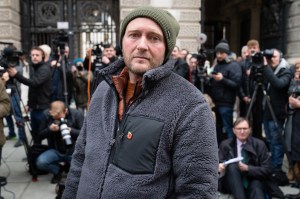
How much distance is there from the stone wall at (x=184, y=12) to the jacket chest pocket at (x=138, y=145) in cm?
855

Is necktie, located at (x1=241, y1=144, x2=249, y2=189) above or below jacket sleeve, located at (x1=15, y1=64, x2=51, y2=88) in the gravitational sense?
below

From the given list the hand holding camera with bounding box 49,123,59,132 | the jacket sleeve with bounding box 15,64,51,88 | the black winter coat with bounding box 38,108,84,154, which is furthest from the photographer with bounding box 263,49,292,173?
the jacket sleeve with bounding box 15,64,51,88

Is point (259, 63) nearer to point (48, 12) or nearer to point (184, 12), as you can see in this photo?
point (184, 12)

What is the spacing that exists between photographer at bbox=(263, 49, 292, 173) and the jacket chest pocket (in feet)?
12.6

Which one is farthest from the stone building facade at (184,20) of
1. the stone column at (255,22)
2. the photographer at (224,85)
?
Result: the photographer at (224,85)

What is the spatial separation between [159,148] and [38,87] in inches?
177

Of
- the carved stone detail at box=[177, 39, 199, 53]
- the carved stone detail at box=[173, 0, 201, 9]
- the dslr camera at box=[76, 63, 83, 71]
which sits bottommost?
the dslr camera at box=[76, 63, 83, 71]

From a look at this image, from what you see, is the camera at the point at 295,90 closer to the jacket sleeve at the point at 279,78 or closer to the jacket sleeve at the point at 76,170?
the jacket sleeve at the point at 279,78

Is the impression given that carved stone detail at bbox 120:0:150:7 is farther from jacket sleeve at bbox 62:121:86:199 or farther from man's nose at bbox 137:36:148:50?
man's nose at bbox 137:36:148:50

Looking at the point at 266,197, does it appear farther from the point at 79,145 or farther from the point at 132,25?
the point at 132,25

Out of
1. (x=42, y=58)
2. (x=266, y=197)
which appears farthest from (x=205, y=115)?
(x=42, y=58)

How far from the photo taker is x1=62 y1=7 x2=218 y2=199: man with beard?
1440mm

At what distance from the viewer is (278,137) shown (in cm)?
525

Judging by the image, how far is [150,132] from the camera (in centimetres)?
146
